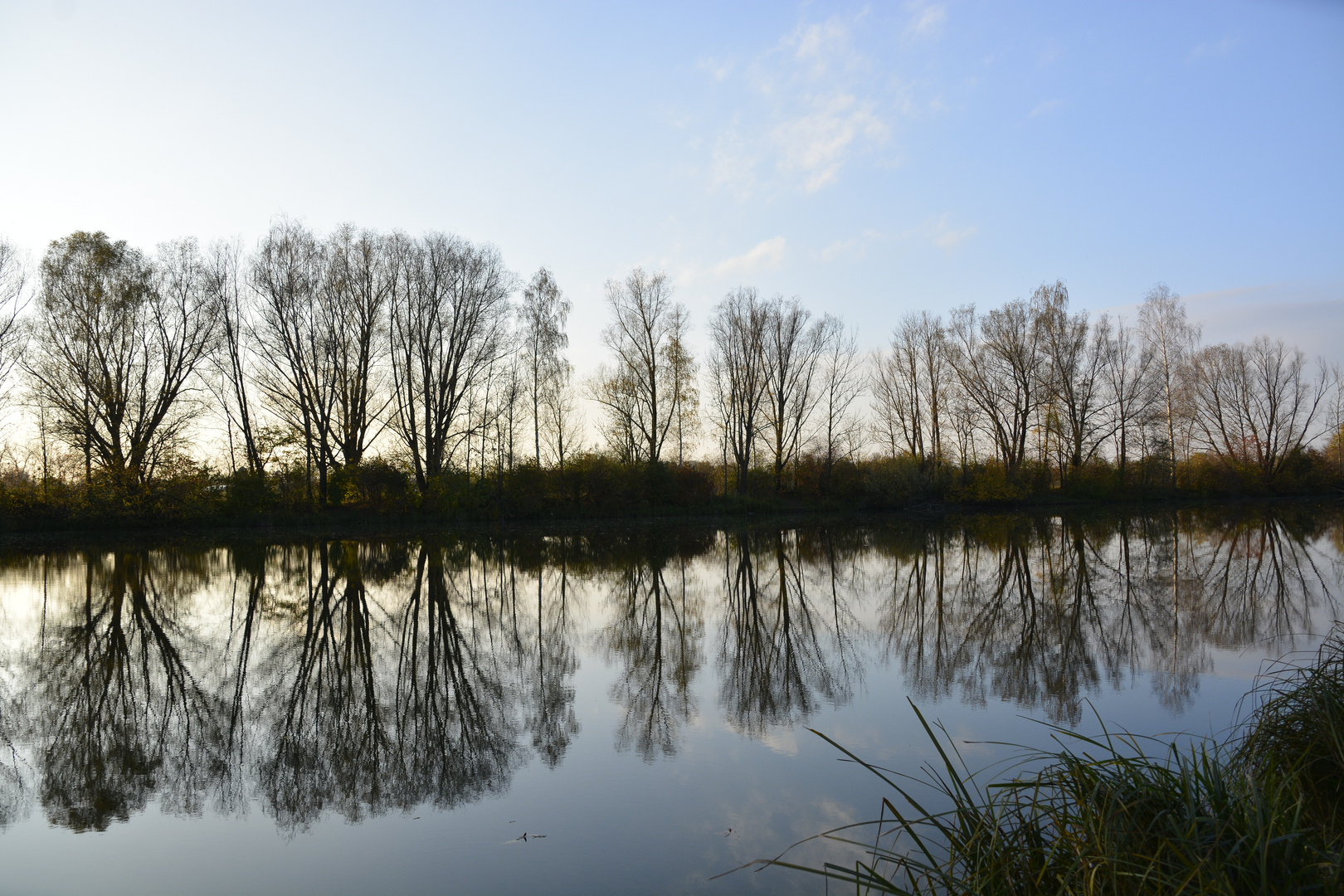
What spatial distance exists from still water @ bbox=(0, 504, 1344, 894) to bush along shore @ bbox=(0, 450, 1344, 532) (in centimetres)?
1298

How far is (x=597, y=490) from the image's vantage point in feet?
92.4

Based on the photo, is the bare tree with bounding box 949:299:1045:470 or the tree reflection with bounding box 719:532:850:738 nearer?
the tree reflection with bounding box 719:532:850:738

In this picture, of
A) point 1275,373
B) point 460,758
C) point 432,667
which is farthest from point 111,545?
point 1275,373

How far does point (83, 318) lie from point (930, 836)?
29942mm

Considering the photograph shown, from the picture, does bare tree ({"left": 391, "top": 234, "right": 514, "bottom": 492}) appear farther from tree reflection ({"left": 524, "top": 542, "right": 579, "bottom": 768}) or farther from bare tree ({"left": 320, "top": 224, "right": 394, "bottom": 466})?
tree reflection ({"left": 524, "top": 542, "right": 579, "bottom": 768})

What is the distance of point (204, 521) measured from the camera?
24.1 metres

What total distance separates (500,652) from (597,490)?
2114cm

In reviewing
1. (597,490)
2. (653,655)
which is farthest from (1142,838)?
(597,490)

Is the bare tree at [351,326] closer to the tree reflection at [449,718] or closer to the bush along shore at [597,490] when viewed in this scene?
the bush along shore at [597,490]

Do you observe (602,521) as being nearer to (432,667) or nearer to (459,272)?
(459,272)

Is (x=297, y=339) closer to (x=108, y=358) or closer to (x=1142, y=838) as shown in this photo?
(x=108, y=358)

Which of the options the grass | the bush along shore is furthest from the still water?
the bush along shore

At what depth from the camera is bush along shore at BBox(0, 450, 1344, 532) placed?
75.6 feet

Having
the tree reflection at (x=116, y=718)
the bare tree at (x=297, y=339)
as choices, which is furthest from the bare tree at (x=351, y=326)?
the tree reflection at (x=116, y=718)
